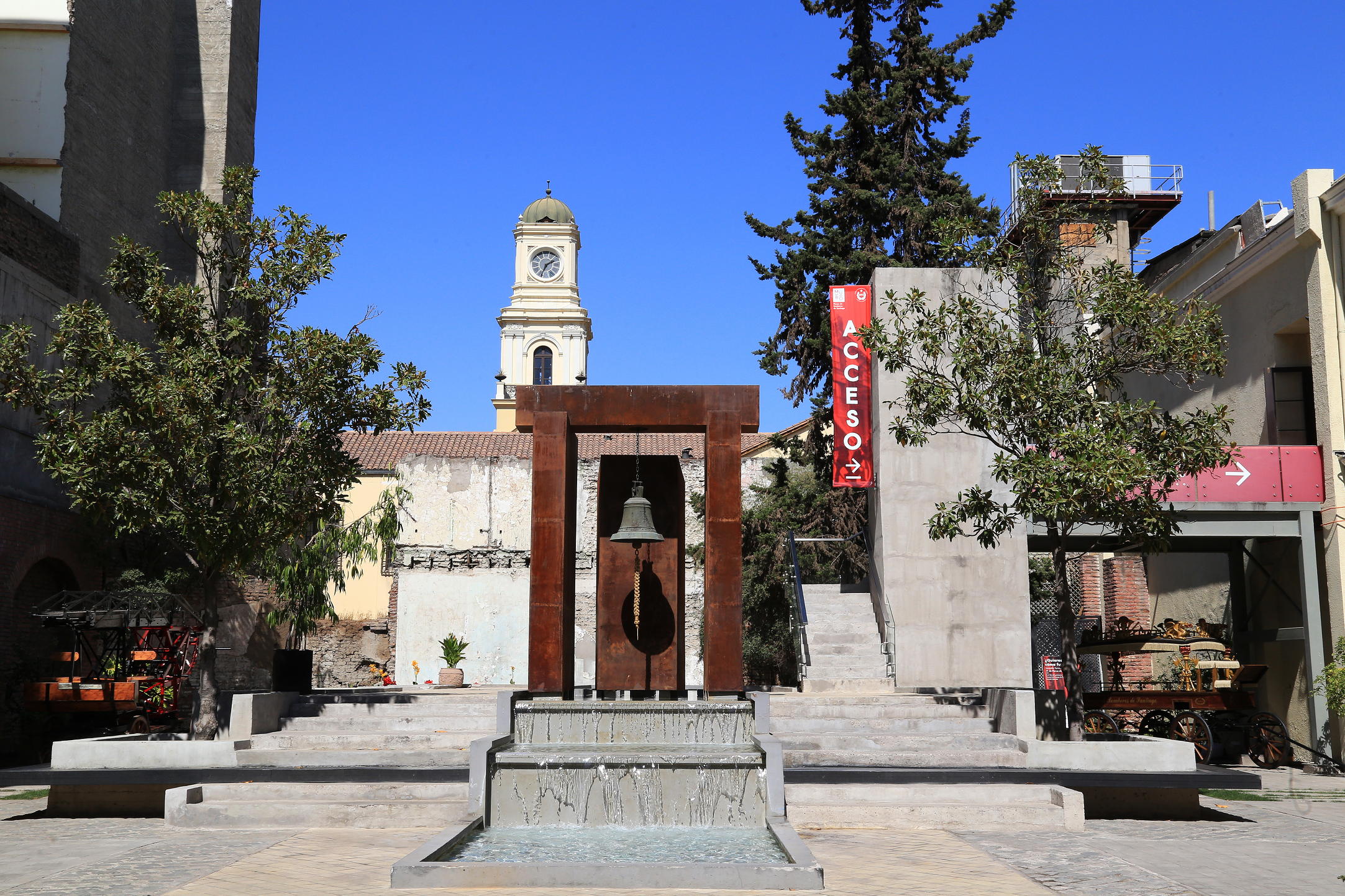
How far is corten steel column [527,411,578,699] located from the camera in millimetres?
13461

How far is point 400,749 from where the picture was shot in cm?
1283

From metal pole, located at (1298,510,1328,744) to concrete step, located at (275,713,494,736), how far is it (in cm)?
1197

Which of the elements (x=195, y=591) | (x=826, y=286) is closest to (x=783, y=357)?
(x=826, y=286)

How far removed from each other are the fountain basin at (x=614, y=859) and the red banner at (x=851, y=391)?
11.3 meters

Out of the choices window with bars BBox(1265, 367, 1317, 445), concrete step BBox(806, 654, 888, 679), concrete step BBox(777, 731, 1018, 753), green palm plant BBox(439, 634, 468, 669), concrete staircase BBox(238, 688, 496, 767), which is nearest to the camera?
concrete staircase BBox(238, 688, 496, 767)

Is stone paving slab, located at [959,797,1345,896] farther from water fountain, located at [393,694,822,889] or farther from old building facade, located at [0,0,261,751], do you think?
old building facade, located at [0,0,261,751]

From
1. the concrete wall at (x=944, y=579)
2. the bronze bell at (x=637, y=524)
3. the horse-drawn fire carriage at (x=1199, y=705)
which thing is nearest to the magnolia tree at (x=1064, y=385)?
the bronze bell at (x=637, y=524)

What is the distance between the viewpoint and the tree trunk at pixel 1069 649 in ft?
41.5

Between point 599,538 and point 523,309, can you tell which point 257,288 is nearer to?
point 599,538

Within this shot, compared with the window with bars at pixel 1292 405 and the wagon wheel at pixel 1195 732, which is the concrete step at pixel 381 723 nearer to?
the wagon wheel at pixel 1195 732

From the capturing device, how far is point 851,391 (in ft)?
68.7

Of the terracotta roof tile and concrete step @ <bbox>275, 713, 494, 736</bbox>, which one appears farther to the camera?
the terracotta roof tile

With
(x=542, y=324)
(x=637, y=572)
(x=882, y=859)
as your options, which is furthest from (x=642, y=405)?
(x=542, y=324)

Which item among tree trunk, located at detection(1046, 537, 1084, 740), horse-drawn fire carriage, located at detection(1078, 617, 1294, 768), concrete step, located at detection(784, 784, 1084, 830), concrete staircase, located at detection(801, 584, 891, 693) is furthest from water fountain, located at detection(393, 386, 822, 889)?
horse-drawn fire carriage, located at detection(1078, 617, 1294, 768)
